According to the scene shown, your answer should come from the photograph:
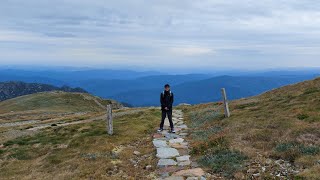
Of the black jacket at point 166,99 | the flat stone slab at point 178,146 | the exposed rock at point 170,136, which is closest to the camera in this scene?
the flat stone slab at point 178,146

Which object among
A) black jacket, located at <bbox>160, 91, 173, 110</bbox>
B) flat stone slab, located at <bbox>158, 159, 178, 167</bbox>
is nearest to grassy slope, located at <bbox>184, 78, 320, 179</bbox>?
flat stone slab, located at <bbox>158, 159, 178, 167</bbox>

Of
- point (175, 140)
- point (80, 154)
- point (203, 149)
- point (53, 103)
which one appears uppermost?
point (203, 149)

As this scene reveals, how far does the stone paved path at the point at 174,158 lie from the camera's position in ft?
52.2

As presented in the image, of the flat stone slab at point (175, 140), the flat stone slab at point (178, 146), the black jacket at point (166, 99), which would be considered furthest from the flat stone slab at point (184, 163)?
the black jacket at point (166, 99)

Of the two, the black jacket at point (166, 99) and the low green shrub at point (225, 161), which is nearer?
the low green shrub at point (225, 161)

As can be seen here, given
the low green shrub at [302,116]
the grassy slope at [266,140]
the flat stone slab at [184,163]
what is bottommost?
the flat stone slab at [184,163]

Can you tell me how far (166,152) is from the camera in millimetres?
20266

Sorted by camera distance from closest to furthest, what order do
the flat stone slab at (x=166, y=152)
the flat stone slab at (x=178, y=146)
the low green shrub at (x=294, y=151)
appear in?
the low green shrub at (x=294, y=151)
the flat stone slab at (x=166, y=152)
the flat stone slab at (x=178, y=146)

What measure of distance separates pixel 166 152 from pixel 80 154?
600 cm

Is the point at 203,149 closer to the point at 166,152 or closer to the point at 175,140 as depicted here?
the point at 166,152

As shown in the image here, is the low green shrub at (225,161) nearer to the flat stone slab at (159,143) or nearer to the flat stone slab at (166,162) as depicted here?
the flat stone slab at (166,162)

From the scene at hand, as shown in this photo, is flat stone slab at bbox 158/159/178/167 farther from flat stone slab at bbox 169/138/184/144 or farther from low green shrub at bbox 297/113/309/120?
low green shrub at bbox 297/113/309/120

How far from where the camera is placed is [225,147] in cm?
1859

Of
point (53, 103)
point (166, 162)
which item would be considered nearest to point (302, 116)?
point (166, 162)
